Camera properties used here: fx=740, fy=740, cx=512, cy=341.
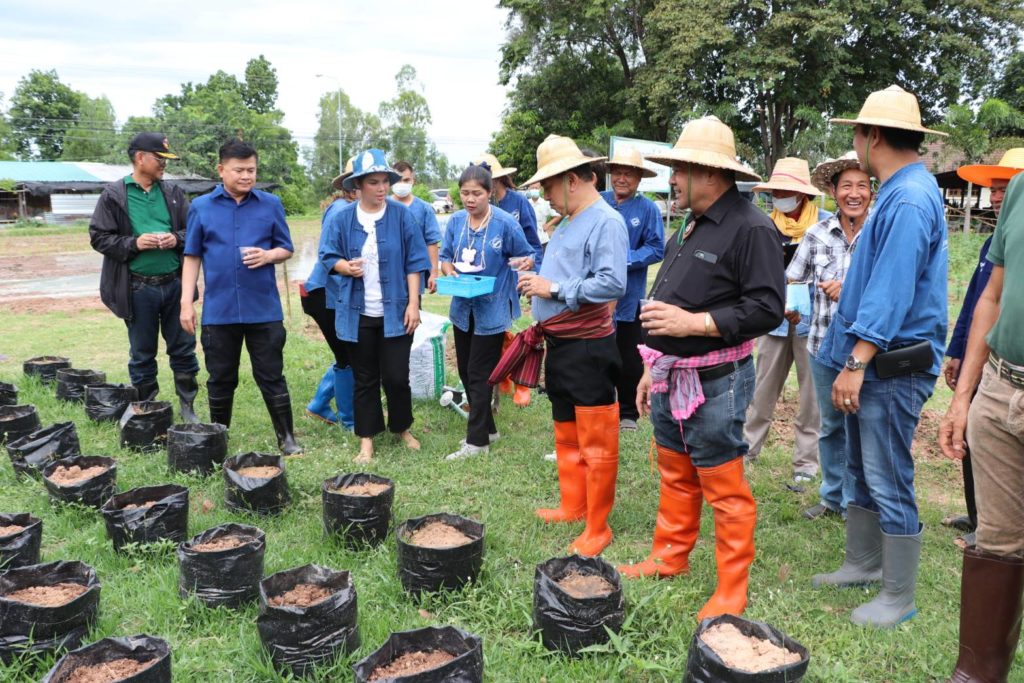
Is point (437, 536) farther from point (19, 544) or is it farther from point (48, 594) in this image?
point (19, 544)

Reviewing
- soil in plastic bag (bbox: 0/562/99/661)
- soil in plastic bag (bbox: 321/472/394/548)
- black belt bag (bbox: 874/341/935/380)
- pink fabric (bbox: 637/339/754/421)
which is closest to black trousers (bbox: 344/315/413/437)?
soil in plastic bag (bbox: 321/472/394/548)

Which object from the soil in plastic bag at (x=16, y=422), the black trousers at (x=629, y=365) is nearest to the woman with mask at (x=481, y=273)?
the black trousers at (x=629, y=365)

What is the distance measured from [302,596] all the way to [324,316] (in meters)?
3.06

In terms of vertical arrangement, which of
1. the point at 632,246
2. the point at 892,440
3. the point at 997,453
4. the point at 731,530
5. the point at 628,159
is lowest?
the point at 731,530

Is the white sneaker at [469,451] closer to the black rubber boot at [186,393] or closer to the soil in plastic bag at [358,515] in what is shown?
the soil in plastic bag at [358,515]

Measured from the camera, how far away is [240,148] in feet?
16.0

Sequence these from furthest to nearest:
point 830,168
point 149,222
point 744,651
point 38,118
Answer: point 38,118, point 149,222, point 830,168, point 744,651

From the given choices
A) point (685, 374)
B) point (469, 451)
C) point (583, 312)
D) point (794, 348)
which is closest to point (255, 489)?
point (469, 451)

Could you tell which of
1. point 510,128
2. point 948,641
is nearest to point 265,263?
point 948,641

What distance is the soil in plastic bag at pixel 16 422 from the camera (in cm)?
527

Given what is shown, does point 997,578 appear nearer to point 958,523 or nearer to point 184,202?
point 958,523

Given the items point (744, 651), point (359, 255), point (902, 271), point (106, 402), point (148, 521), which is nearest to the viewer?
point (744, 651)

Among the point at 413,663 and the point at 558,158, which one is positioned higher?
the point at 558,158

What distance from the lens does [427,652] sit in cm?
270
